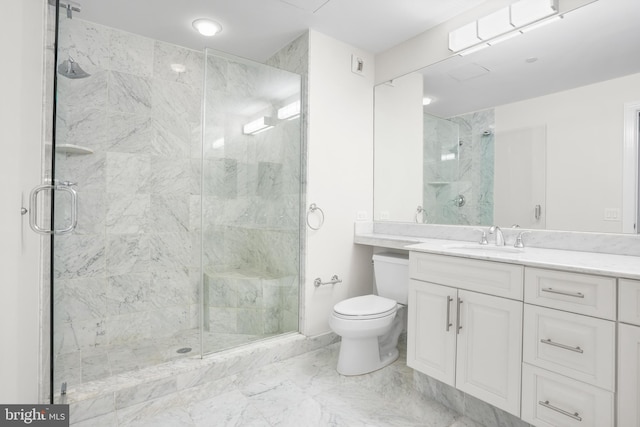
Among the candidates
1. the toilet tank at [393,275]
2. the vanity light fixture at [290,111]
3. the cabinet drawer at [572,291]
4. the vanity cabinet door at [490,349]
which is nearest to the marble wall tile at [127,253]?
the vanity light fixture at [290,111]

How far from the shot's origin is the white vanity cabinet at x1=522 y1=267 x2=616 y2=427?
1.20 metres

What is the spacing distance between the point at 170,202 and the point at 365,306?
1823 mm

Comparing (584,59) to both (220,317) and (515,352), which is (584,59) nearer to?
(515,352)

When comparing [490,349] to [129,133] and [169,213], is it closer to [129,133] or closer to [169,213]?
[169,213]

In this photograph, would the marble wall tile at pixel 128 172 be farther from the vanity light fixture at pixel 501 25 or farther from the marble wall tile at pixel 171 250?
the vanity light fixture at pixel 501 25

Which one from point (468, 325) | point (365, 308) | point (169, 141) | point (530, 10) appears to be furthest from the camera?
point (169, 141)

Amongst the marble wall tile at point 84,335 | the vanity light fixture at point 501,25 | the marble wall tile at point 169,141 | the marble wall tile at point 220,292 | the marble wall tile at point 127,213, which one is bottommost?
the marble wall tile at point 84,335

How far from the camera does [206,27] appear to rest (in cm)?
239

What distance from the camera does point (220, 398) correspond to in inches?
73.4

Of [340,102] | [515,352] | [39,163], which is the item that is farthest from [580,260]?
[39,163]

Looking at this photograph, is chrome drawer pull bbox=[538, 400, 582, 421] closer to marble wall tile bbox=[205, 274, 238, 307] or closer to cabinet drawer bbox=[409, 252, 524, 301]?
cabinet drawer bbox=[409, 252, 524, 301]

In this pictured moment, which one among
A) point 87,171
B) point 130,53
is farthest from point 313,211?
point 130,53

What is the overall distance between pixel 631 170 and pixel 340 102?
73.9 inches

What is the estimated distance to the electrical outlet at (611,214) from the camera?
1680 millimetres
